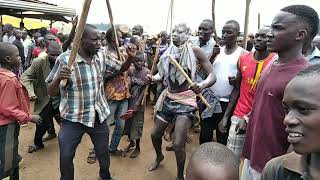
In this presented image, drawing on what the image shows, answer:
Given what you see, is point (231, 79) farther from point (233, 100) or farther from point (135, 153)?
point (135, 153)

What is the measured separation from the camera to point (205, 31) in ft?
16.0

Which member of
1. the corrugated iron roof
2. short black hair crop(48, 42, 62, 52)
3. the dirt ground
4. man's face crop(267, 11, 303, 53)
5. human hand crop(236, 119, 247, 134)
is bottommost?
the dirt ground

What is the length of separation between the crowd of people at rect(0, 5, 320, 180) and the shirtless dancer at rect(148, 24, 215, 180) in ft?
0.04

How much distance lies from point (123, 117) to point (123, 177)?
83cm

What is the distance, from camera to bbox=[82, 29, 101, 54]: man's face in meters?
3.49

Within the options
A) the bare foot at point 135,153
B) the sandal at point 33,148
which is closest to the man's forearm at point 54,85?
the bare foot at point 135,153

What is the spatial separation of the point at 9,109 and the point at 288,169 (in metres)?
2.82

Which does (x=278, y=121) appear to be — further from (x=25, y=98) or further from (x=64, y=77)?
(x=25, y=98)

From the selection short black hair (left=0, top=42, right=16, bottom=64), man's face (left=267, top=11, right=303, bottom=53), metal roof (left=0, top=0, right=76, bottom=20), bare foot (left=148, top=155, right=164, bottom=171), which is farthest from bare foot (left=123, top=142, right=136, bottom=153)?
metal roof (left=0, top=0, right=76, bottom=20)

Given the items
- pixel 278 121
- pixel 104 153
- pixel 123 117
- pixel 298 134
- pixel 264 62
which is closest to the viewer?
pixel 298 134

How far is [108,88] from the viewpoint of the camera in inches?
191

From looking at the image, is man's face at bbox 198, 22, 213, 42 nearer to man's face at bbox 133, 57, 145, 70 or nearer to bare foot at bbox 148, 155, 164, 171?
man's face at bbox 133, 57, 145, 70

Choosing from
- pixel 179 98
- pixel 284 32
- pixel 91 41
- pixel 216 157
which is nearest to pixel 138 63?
pixel 179 98

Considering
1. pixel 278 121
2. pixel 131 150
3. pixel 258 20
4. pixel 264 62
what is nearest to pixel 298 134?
pixel 278 121
